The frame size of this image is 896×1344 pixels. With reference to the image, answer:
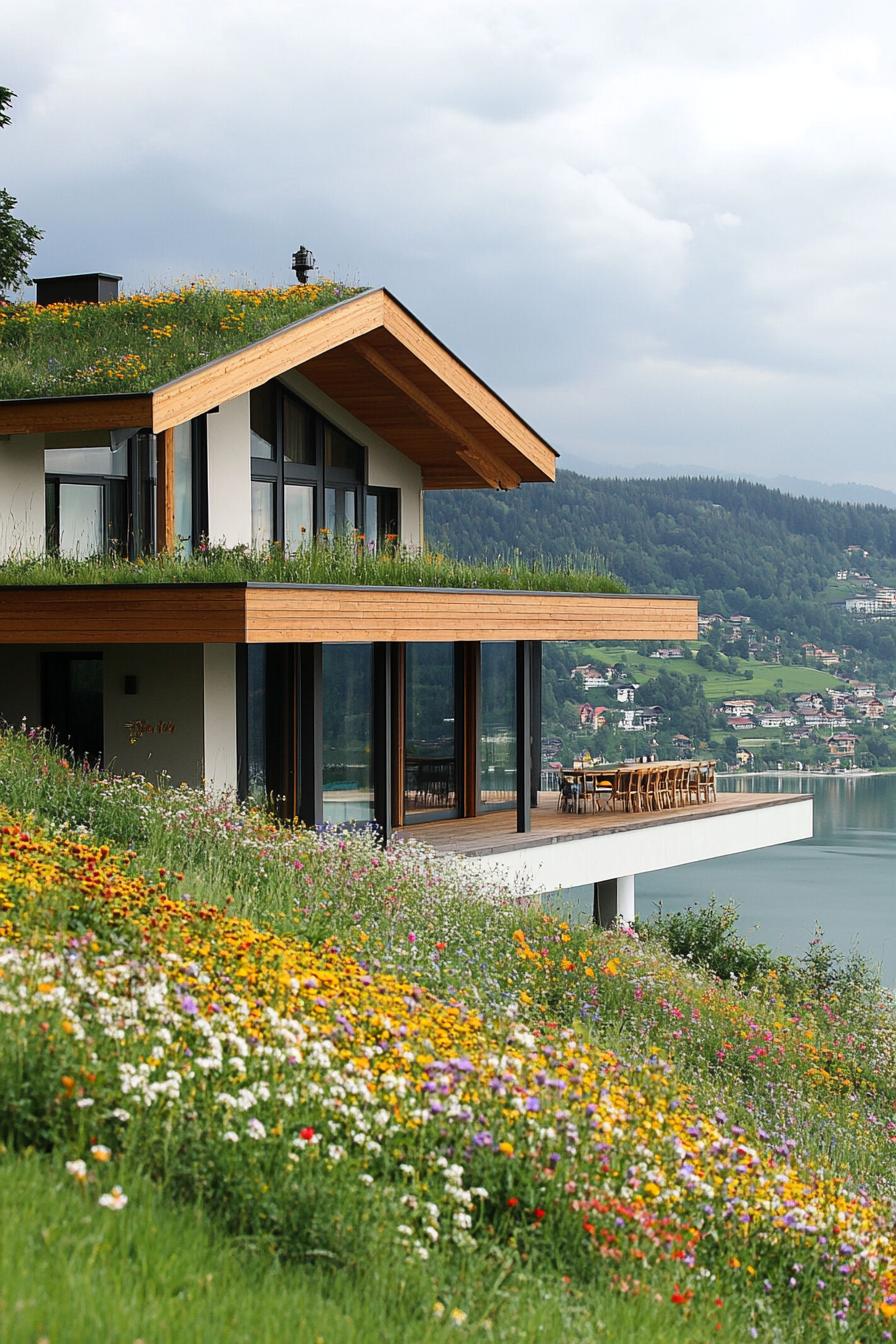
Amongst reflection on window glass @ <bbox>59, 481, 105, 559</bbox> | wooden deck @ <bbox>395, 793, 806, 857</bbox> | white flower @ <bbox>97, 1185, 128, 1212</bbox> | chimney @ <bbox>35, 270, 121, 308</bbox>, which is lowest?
wooden deck @ <bbox>395, 793, 806, 857</bbox>

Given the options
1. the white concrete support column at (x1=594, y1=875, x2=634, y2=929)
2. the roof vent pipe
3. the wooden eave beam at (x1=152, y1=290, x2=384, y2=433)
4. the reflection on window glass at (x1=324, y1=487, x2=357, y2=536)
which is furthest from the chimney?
the white concrete support column at (x1=594, y1=875, x2=634, y2=929)

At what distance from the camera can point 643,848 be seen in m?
20.5

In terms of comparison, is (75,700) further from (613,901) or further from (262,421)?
(613,901)

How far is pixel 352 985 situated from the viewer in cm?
767

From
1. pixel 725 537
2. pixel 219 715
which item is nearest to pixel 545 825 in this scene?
pixel 219 715

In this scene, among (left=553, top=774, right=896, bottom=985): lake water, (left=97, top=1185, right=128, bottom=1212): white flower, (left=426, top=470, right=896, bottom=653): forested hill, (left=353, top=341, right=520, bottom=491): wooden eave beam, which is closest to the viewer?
(left=97, top=1185, right=128, bottom=1212): white flower

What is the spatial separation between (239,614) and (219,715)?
8.15ft

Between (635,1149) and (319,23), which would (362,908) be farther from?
(319,23)

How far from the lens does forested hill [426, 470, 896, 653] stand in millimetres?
72938

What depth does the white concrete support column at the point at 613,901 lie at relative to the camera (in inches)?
881

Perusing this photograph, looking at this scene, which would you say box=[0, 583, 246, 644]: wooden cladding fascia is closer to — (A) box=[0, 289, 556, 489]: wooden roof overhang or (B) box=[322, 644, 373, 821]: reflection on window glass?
(A) box=[0, 289, 556, 489]: wooden roof overhang

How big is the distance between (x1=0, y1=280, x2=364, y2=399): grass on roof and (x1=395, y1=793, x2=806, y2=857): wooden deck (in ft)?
19.2

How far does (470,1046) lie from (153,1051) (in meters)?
1.89

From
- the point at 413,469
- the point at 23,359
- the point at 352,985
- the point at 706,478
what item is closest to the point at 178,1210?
the point at 352,985
